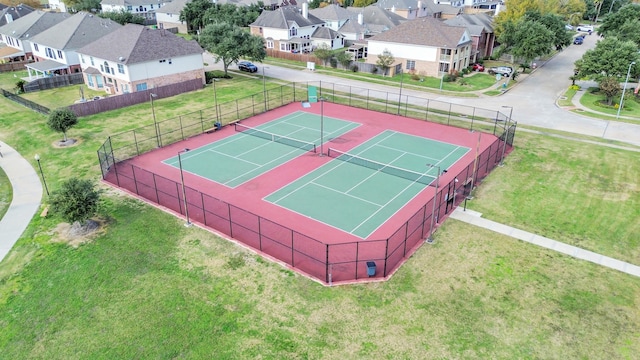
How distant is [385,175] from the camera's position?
106ft

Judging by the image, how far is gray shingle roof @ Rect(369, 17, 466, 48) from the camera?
6209cm

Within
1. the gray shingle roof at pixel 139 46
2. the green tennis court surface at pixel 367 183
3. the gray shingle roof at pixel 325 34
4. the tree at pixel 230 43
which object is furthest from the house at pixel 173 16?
the green tennis court surface at pixel 367 183

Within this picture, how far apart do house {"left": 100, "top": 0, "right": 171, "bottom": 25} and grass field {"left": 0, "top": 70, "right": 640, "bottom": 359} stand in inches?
3735

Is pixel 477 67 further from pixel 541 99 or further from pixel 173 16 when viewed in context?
pixel 173 16

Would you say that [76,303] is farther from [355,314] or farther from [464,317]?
[464,317]

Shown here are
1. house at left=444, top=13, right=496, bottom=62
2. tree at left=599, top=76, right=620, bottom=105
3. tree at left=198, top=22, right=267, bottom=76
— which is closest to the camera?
tree at left=599, top=76, right=620, bottom=105

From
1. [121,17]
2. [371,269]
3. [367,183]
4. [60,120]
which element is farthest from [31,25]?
[371,269]

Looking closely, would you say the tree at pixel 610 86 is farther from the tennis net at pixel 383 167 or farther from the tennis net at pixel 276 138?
the tennis net at pixel 276 138

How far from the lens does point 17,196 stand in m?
29.5

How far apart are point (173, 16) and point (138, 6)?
51.9ft

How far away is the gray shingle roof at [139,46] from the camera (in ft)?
165

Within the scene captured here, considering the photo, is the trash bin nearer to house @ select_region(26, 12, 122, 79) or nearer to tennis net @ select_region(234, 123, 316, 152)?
tennis net @ select_region(234, 123, 316, 152)

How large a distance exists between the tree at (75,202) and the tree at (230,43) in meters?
37.3

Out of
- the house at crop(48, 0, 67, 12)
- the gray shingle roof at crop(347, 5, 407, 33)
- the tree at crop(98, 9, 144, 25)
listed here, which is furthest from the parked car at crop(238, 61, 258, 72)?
the house at crop(48, 0, 67, 12)
